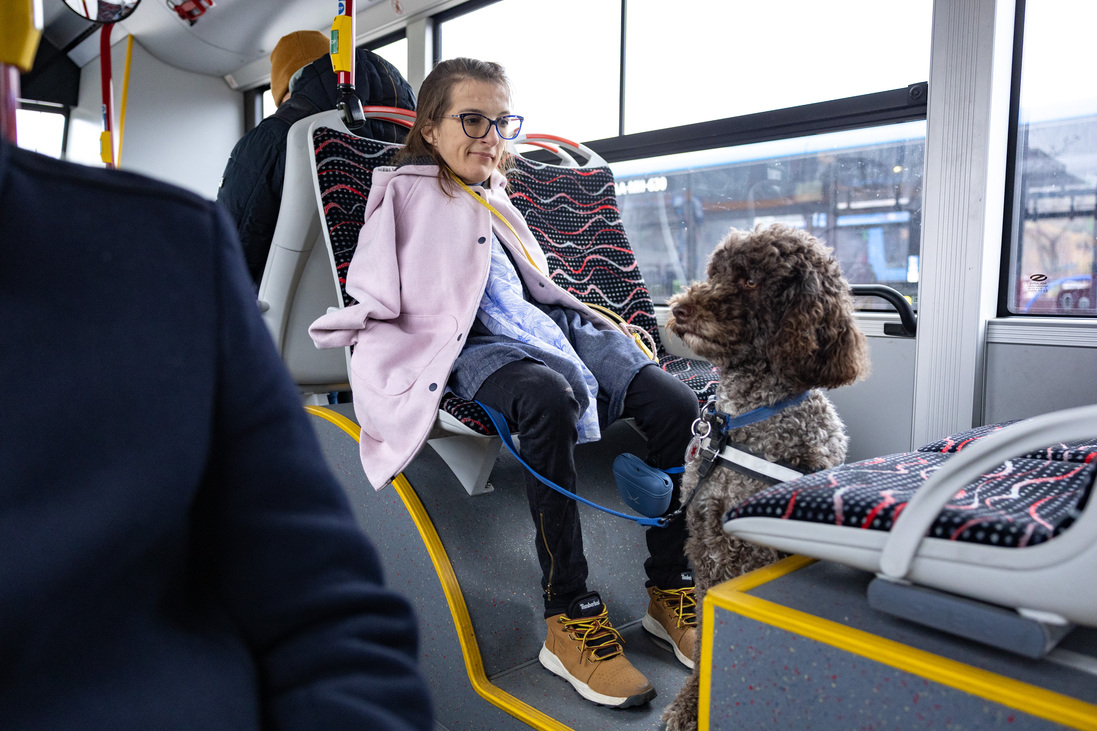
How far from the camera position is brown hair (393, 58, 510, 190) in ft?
6.02

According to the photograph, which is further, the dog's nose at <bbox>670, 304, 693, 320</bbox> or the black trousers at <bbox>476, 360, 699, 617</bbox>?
the black trousers at <bbox>476, 360, 699, 617</bbox>

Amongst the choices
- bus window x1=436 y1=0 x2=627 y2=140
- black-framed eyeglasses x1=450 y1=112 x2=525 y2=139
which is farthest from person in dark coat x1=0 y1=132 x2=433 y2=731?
bus window x1=436 y1=0 x2=627 y2=140

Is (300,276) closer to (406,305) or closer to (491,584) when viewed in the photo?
(406,305)

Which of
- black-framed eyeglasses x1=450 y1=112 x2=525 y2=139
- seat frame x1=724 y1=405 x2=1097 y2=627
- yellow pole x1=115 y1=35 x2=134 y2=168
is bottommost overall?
seat frame x1=724 y1=405 x2=1097 y2=627

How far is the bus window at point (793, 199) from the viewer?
2.45 meters

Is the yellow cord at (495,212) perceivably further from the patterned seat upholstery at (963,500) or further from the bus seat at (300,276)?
the patterned seat upholstery at (963,500)

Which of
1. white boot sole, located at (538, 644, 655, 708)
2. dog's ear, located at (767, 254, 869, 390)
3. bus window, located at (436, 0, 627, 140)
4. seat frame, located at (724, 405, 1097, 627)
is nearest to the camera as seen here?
seat frame, located at (724, 405, 1097, 627)

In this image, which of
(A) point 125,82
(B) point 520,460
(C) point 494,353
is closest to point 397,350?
(C) point 494,353

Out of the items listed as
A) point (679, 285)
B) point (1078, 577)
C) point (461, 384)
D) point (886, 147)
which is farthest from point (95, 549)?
point (679, 285)

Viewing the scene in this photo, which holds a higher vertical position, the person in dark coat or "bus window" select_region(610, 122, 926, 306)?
"bus window" select_region(610, 122, 926, 306)

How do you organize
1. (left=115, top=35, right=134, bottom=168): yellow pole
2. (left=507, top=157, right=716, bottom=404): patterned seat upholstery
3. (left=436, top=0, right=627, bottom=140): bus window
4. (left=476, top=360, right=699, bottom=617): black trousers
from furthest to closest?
(left=115, top=35, right=134, bottom=168): yellow pole
(left=436, top=0, right=627, bottom=140): bus window
(left=507, top=157, right=716, bottom=404): patterned seat upholstery
(left=476, top=360, right=699, bottom=617): black trousers

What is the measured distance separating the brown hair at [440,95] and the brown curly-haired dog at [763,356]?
31.6 inches

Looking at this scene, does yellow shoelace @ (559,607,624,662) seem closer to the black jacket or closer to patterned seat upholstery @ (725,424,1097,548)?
patterned seat upholstery @ (725,424,1097,548)

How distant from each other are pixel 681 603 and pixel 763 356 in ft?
2.06
